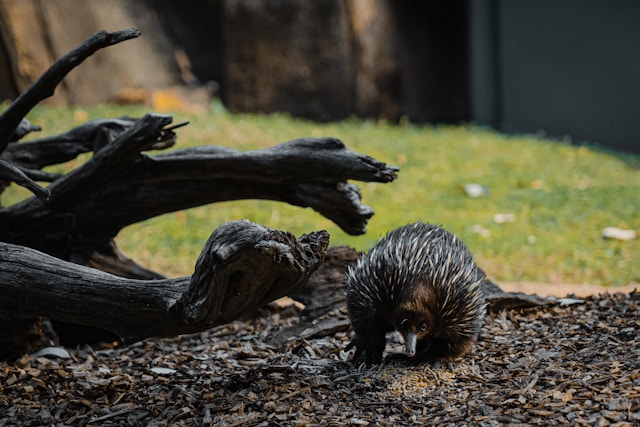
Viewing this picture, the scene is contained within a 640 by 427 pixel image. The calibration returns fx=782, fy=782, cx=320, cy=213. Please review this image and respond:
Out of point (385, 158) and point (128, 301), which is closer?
point (128, 301)

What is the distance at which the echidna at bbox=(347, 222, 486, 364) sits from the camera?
3.96 m

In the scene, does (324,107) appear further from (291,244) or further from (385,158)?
(291,244)

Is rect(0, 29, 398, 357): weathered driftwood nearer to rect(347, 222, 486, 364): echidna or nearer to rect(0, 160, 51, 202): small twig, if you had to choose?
rect(0, 160, 51, 202): small twig

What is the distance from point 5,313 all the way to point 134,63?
10993 mm

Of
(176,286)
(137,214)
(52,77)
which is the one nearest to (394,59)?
(137,214)

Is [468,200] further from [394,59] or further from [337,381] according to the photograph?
[337,381]

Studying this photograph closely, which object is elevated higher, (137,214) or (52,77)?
(52,77)

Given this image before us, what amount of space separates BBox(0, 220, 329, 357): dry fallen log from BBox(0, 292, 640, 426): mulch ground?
0.49 meters

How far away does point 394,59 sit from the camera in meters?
13.3

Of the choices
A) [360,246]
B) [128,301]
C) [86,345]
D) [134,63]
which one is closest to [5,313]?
[128,301]

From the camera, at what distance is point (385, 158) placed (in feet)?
35.6

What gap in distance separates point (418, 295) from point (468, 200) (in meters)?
6.11

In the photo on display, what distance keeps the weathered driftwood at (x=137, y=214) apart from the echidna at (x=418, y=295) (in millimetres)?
656

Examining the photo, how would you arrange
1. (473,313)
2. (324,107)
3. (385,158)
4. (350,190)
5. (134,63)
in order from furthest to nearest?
1. (134,63)
2. (324,107)
3. (385,158)
4. (350,190)
5. (473,313)
